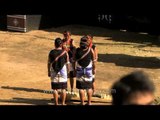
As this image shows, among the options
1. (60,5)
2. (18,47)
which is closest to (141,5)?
(60,5)

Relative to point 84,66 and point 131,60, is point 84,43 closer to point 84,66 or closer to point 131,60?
point 84,66

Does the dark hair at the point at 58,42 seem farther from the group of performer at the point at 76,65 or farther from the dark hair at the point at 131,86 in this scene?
the dark hair at the point at 131,86

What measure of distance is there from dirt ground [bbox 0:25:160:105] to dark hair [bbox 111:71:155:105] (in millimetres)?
8876


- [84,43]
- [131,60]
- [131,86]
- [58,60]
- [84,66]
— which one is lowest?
[131,60]

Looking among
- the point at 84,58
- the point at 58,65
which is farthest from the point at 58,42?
the point at 84,58

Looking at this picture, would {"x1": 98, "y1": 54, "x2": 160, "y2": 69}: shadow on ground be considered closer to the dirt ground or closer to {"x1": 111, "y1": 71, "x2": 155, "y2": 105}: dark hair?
the dirt ground

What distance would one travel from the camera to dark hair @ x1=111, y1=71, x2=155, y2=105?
1.78 metres

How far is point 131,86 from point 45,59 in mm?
14202

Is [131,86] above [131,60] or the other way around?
above

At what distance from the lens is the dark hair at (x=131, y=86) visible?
178 centimetres

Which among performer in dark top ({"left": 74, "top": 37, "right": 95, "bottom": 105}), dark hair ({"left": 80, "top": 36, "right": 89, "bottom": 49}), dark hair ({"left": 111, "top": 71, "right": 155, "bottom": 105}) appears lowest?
performer in dark top ({"left": 74, "top": 37, "right": 95, "bottom": 105})

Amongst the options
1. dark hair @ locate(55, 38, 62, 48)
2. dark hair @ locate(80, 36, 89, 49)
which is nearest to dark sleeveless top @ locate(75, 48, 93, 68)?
dark hair @ locate(80, 36, 89, 49)

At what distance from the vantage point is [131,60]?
16078 millimetres
